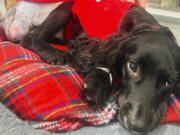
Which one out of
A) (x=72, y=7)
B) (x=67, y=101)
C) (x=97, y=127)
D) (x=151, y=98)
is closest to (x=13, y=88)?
(x=67, y=101)

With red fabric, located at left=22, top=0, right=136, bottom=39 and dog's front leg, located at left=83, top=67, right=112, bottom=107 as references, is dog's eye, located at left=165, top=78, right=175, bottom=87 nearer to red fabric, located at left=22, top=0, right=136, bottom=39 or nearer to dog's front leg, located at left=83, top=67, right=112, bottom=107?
dog's front leg, located at left=83, top=67, right=112, bottom=107

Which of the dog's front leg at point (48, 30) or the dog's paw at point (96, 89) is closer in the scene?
the dog's paw at point (96, 89)

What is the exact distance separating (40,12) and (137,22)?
669 mm

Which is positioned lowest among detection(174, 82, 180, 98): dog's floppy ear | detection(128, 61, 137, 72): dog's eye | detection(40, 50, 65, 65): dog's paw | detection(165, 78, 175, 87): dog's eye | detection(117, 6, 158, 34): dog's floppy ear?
detection(174, 82, 180, 98): dog's floppy ear

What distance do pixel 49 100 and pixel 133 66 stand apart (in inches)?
14.8

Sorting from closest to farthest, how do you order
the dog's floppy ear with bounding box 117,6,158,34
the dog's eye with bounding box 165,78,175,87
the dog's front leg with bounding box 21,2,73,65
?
the dog's eye with bounding box 165,78,175,87 → the dog's floppy ear with bounding box 117,6,158,34 → the dog's front leg with bounding box 21,2,73,65

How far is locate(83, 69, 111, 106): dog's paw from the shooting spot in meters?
0.86

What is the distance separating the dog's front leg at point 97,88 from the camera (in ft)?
2.83

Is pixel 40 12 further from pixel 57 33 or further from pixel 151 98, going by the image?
pixel 151 98

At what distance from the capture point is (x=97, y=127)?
0.81m

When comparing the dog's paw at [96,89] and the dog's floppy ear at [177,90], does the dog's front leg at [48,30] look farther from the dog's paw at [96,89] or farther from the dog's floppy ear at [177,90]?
the dog's floppy ear at [177,90]

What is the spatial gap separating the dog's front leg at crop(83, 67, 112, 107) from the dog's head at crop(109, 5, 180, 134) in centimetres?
6

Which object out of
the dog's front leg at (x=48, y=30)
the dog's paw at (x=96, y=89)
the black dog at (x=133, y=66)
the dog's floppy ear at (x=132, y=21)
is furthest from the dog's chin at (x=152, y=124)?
the dog's front leg at (x=48, y=30)

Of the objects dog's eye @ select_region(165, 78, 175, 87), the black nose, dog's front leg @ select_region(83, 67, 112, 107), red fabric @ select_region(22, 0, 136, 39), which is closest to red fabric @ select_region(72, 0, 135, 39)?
red fabric @ select_region(22, 0, 136, 39)
